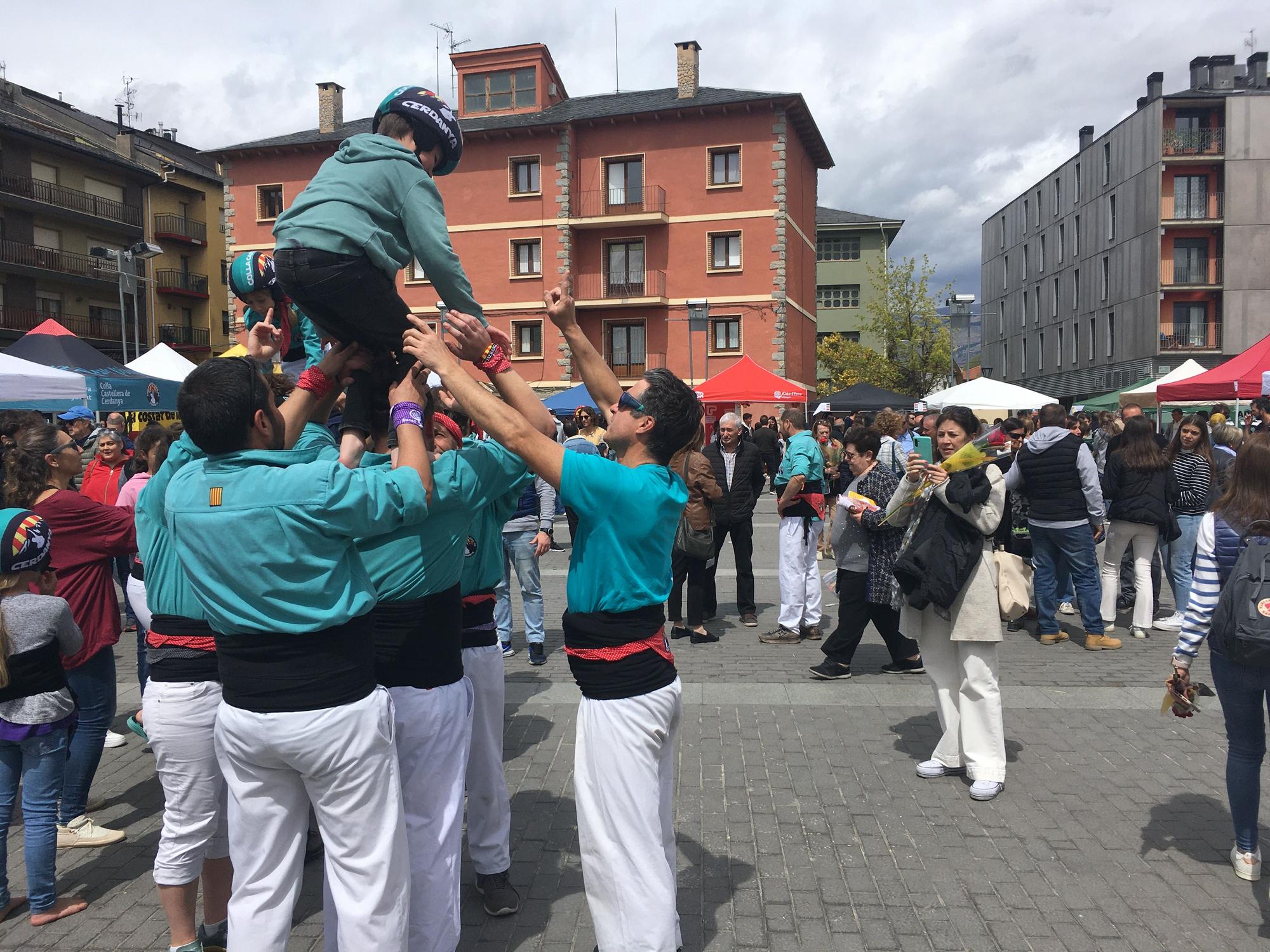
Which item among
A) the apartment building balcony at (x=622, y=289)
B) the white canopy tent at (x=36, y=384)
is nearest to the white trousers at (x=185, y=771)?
the white canopy tent at (x=36, y=384)

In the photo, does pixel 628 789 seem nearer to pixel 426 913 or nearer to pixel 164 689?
pixel 426 913

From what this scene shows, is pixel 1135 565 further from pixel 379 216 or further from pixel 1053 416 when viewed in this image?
pixel 379 216

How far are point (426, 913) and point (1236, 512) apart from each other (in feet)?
12.0

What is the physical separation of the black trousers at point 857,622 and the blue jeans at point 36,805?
17.3ft

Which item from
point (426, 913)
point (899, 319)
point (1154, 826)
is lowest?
point (1154, 826)

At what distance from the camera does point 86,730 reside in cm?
448

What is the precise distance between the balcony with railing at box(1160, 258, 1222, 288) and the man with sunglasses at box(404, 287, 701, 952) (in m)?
47.1

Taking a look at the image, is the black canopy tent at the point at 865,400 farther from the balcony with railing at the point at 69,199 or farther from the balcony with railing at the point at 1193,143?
the balcony with railing at the point at 69,199

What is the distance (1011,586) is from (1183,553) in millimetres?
4865

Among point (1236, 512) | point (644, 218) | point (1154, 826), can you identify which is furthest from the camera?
point (644, 218)

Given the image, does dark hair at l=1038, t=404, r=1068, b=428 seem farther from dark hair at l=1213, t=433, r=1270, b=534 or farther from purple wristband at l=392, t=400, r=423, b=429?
purple wristband at l=392, t=400, r=423, b=429

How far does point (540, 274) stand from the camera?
3603 centimetres

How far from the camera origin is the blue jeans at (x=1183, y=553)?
892 cm

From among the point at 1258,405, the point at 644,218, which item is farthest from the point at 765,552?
the point at 644,218
